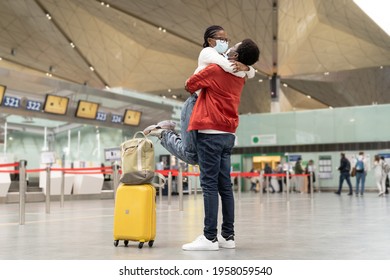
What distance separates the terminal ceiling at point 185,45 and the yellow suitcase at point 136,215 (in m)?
17.4

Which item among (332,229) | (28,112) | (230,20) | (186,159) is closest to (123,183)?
(186,159)

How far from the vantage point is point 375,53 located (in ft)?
108

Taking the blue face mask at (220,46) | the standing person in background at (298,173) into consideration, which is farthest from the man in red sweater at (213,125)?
the standing person in background at (298,173)

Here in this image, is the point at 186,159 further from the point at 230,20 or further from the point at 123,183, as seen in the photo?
the point at 230,20

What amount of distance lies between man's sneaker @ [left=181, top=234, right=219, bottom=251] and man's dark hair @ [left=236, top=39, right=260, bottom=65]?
1.59m

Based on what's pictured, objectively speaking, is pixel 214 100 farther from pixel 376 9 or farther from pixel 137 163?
pixel 376 9

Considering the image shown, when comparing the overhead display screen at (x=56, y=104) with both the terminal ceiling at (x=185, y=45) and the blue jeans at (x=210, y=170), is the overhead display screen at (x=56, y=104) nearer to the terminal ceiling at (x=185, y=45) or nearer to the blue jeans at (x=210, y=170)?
the terminal ceiling at (x=185, y=45)

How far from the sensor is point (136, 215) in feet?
14.8

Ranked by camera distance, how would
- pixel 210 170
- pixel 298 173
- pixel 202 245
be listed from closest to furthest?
1. pixel 202 245
2. pixel 210 170
3. pixel 298 173

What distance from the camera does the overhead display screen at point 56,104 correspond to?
67.8 feet

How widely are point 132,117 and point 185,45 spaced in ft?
35.0

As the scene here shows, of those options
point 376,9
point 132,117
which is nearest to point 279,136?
point 376,9

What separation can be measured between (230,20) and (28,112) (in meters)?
13.8

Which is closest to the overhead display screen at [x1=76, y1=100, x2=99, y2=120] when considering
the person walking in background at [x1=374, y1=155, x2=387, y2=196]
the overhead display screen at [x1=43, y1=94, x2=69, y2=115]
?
the overhead display screen at [x1=43, y1=94, x2=69, y2=115]
